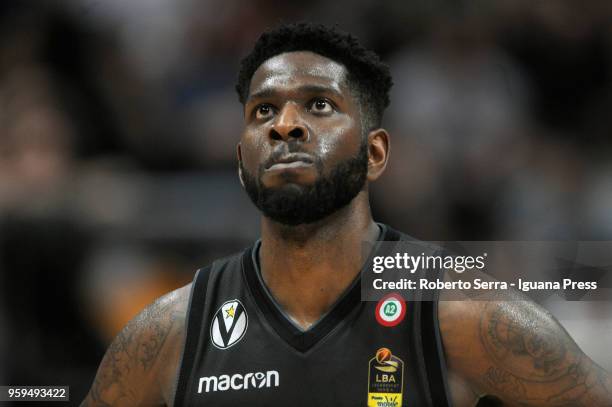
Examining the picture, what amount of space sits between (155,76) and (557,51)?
2238mm

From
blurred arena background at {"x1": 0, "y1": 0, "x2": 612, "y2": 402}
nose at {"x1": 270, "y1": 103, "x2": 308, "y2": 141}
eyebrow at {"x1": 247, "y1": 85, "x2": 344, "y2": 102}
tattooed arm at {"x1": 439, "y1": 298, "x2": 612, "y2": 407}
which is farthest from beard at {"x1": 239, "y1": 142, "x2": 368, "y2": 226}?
blurred arena background at {"x1": 0, "y1": 0, "x2": 612, "y2": 402}

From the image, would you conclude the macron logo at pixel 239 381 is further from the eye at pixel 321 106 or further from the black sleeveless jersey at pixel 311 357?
the eye at pixel 321 106

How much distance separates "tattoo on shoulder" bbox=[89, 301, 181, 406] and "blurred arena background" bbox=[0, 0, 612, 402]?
79 centimetres

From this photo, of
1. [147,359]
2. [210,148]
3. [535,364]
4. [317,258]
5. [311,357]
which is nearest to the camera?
[535,364]

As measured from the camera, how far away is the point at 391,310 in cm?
289

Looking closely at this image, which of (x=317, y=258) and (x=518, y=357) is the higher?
(x=317, y=258)

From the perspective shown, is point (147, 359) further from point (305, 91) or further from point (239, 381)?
point (305, 91)

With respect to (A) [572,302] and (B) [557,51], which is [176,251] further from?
(B) [557,51]

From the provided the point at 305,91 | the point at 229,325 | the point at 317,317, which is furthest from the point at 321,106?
the point at 229,325

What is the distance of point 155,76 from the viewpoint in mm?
4691

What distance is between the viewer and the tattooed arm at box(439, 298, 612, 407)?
2.76 m

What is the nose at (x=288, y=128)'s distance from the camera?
2846mm

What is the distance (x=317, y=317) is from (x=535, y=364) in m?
0.78

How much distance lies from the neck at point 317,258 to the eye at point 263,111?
38 cm
